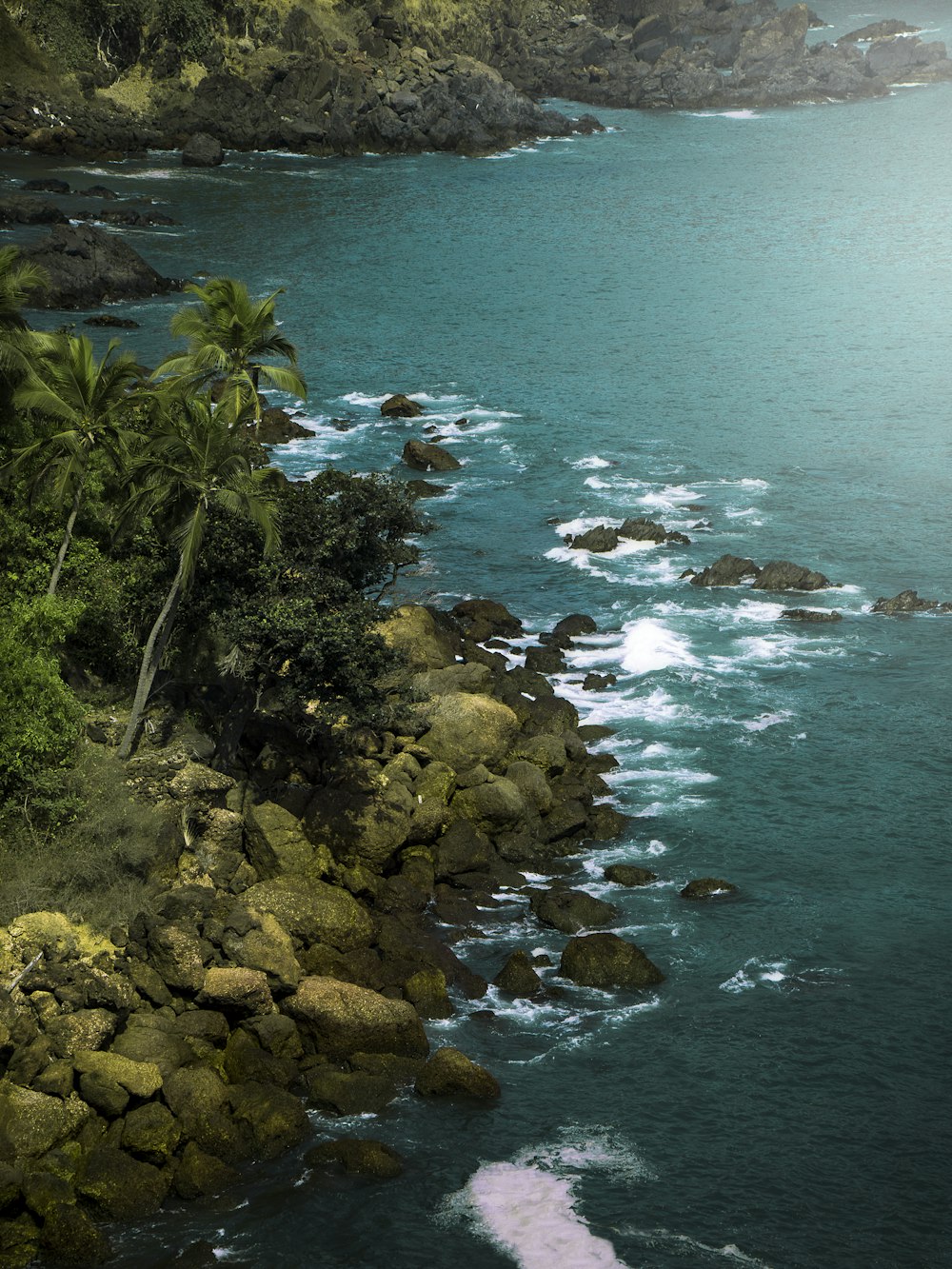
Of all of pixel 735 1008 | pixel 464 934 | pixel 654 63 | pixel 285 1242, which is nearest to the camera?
pixel 285 1242

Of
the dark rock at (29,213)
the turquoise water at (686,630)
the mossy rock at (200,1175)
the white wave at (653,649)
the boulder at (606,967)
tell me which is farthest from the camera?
the dark rock at (29,213)

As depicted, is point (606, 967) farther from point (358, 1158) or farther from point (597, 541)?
point (597, 541)

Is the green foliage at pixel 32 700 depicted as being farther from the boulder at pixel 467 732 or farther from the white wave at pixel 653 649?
the white wave at pixel 653 649

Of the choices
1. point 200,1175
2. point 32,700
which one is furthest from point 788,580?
point 200,1175

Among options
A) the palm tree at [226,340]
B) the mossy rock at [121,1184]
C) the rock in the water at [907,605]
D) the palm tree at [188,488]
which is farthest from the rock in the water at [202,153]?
the mossy rock at [121,1184]

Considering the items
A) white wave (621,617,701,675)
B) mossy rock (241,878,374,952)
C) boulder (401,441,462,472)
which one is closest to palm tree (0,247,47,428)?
mossy rock (241,878,374,952)

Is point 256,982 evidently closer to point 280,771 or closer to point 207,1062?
point 207,1062

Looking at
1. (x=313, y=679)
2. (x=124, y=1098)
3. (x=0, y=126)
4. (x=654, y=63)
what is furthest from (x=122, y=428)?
(x=654, y=63)
